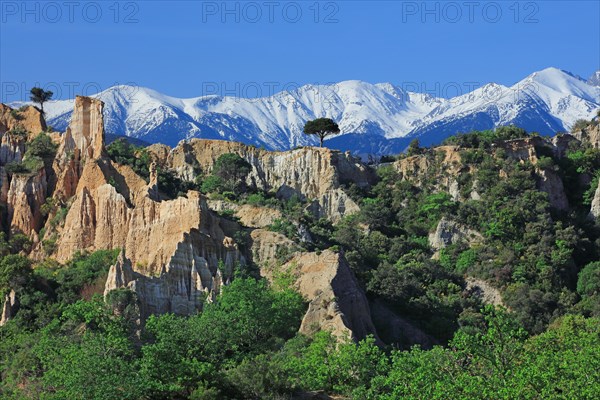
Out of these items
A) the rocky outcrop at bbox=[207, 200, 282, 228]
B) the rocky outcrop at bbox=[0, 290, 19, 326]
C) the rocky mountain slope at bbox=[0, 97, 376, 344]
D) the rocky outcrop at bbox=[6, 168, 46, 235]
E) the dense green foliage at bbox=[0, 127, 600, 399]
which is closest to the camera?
the dense green foliage at bbox=[0, 127, 600, 399]

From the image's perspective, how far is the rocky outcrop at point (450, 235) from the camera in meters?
79.4

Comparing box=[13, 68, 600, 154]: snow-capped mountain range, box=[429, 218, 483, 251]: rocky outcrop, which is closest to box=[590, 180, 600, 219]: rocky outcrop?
box=[429, 218, 483, 251]: rocky outcrop

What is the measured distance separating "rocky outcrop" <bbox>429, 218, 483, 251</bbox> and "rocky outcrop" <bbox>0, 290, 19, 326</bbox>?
28563 millimetres

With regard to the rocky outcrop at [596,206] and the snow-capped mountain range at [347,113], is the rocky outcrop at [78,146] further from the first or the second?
the snow-capped mountain range at [347,113]

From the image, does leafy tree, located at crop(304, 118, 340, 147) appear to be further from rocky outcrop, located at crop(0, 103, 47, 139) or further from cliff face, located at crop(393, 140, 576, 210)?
rocky outcrop, located at crop(0, 103, 47, 139)

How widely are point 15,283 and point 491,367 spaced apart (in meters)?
26.5

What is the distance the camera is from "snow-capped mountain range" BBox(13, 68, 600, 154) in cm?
17150

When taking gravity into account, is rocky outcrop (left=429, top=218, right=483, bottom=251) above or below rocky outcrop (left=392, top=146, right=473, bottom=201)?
below

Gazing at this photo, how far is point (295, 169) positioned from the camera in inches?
3369

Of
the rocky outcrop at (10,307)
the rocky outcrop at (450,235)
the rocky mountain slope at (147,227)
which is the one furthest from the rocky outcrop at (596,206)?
the rocky outcrop at (10,307)

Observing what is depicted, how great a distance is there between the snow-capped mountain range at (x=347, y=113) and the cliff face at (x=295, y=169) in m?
77.7

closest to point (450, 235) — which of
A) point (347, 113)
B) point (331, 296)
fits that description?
point (331, 296)

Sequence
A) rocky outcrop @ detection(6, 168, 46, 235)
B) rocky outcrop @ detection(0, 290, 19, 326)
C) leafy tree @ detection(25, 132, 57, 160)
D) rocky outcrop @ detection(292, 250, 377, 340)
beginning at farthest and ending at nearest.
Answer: leafy tree @ detection(25, 132, 57, 160)
rocky outcrop @ detection(6, 168, 46, 235)
rocky outcrop @ detection(0, 290, 19, 326)
rocky outcrop @ detection(292, 250, 377, 340)

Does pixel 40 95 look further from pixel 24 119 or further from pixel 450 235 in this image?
pixel 450 235
